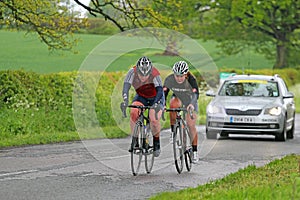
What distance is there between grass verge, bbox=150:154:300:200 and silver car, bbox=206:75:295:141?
27.0ft

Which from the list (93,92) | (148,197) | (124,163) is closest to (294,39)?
(93,92)

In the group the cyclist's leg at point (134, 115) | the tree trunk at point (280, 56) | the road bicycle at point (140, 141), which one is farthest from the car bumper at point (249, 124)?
the tree trunk at point (280, 56)

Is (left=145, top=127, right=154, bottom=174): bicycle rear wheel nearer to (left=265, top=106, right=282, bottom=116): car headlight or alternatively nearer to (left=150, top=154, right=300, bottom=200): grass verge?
(left=150, top=154, right=300, bottom=200): grass verge

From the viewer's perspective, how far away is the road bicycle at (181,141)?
545 inches

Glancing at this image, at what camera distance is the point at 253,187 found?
35.0 ft

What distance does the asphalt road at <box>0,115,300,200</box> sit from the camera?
37.1 feet

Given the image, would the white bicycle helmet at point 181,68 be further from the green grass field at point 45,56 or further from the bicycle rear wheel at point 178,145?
the green grass field at point 45,56

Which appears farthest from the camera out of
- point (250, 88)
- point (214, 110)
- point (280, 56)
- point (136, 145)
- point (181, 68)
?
point (280, 56)

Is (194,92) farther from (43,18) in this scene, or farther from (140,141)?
(43,18)

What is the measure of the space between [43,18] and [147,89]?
10.8 m

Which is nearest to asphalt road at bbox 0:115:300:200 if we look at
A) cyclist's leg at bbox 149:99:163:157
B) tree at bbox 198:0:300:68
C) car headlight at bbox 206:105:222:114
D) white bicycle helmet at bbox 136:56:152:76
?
cyclist's leg at bbox 149:99:163:157

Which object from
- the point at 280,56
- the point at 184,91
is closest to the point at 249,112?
the point at 184,91

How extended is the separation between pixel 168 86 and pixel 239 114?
804 cm

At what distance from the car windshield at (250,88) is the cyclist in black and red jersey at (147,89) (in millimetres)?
9658
